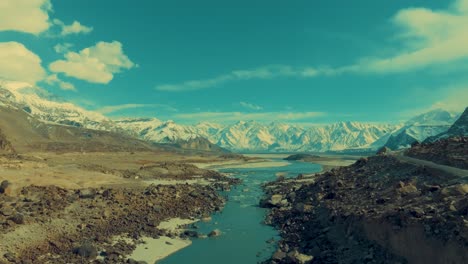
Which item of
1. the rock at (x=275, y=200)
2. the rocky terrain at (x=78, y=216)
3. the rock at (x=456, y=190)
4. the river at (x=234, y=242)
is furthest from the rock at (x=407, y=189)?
the rock at (x=275, y=200)

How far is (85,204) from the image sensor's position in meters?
62.8

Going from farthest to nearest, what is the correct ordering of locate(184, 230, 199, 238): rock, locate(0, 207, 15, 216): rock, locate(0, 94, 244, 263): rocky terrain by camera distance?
locate(184, 230, 199, 238): rock
locate(0, 207, 15, 216): rock
locate(0, 94, 244, 263): rocky terrain

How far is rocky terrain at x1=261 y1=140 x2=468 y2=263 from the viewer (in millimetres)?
32375

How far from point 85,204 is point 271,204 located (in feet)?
116

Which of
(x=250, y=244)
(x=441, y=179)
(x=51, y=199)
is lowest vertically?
(x=250, y=244)

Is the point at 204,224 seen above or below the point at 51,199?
below

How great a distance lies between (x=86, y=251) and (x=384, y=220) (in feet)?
106

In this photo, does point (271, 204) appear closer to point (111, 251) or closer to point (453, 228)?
point (111, 251)

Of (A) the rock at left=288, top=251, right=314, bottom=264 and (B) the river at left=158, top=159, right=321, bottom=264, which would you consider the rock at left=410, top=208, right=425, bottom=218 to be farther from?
(B) the river at left=158, top=159, right=321, bottom=264

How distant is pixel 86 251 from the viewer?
44.1 metres

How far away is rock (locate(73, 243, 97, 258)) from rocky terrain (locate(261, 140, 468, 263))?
→ 1976cm

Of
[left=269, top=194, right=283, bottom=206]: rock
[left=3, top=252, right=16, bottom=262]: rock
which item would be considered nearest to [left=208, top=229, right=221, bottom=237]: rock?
[left=3, top=252, right=16, bottom=262]: rock

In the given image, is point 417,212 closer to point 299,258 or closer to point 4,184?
point 299,258

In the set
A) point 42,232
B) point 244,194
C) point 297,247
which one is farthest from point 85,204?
point 244,194
